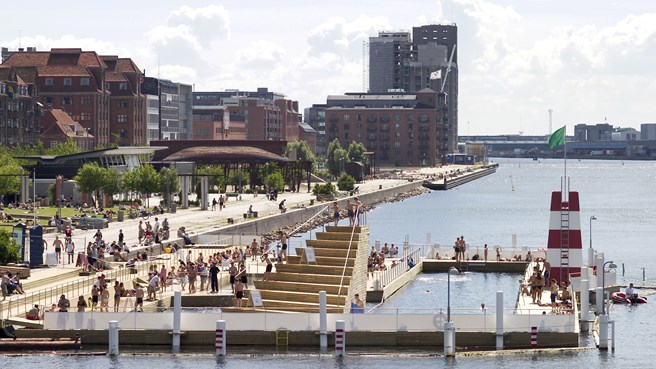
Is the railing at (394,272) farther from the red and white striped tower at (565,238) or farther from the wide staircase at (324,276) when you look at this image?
the wide staircase at (324,276)

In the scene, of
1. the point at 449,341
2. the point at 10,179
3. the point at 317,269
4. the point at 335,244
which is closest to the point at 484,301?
the point at 335,244

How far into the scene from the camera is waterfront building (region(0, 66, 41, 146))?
564 feet

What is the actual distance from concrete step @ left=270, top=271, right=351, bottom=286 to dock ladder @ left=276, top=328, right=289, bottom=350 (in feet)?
16.2

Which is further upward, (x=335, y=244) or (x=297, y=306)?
(x=335, y=244)

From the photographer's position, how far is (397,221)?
15612 cm

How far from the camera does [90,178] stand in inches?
4599

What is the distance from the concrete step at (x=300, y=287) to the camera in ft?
183

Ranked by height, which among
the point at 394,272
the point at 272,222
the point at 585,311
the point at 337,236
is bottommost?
the point at 585,311

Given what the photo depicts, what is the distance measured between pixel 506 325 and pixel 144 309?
597 inches

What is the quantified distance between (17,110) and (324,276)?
127 meters

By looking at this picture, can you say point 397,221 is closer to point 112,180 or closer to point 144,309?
point 112,180

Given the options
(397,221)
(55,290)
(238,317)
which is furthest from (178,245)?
(397,221)

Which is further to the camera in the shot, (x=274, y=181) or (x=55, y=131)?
(x=55, y=131)

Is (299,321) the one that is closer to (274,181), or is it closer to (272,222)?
(272,222)
